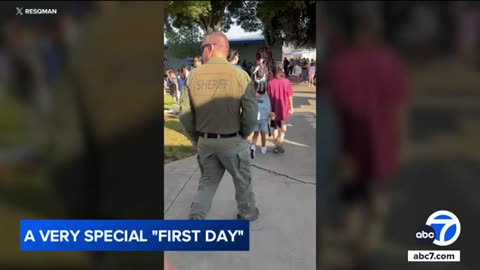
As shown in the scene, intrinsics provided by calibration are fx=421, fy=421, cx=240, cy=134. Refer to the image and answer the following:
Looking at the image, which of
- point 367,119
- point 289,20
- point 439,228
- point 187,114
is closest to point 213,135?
point 187,114

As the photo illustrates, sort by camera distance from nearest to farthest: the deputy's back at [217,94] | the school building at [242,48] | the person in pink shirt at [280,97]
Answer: the school building at [242,48], the deputy's back at [217,94], the person in pink shirt at [280,97]

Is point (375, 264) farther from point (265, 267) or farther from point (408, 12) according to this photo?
point (408, 12)

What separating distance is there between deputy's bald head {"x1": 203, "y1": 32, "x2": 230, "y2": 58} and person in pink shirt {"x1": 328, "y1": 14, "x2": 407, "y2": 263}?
975 mm

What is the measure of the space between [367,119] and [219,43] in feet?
3.94

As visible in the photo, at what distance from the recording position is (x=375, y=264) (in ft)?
7.24

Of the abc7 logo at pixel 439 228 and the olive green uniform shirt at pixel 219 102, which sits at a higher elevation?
the olive green uniform shirt at pixel 219 102

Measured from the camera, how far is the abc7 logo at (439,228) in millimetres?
2203

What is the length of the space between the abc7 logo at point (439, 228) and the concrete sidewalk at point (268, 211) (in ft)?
2.63

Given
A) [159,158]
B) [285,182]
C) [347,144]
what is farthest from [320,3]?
[285,182]

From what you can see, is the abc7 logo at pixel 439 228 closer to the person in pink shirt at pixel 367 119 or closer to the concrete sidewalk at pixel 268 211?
the person in pink shirt at pixel 367 119

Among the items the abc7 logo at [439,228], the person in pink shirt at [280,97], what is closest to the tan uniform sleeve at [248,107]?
the abc7 logo at [439,228]

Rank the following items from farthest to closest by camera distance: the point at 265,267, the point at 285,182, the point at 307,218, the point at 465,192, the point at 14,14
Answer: the point at 285,182
the point at 307,218
the point at 265,267
the point at 465,192
the point at 14,14

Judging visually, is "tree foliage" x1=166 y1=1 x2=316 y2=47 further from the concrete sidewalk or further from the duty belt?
the duty belt

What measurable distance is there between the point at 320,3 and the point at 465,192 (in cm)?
123
